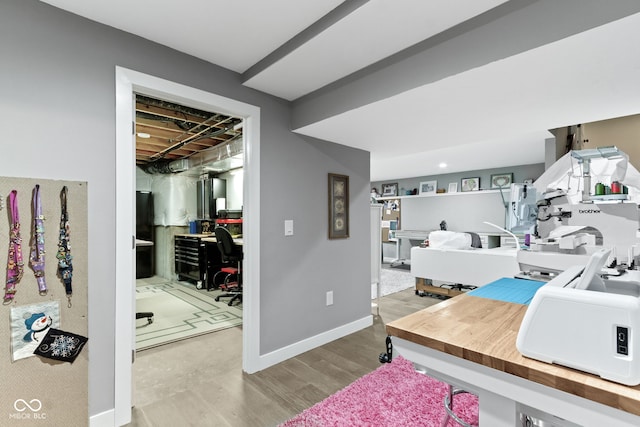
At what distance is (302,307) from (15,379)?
1.84 m

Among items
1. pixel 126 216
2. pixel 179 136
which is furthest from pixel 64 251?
pixel 179 136

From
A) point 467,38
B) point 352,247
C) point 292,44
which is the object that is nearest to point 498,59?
point 467,38

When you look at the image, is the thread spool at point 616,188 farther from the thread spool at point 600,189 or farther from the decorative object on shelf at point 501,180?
the decorative object on shelf at point 501,180

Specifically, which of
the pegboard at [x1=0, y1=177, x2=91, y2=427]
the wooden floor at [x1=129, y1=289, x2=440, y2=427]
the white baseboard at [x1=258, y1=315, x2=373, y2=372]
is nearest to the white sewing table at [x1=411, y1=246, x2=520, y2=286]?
the white baseboard at [x1=258, y1=315, x2=373, y2=372]

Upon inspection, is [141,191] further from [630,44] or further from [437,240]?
[630,44]

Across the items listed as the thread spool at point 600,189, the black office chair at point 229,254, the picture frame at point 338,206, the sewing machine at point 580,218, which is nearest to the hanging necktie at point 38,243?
the picture frame at point 338,206

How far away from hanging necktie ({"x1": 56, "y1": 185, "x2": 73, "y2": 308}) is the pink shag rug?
4.70 feet

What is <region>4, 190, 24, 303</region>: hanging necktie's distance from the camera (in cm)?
150

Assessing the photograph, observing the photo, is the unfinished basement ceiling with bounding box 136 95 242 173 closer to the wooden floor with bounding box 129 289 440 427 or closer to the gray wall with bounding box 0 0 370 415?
the gray wall with bounding box 0 0 370 415

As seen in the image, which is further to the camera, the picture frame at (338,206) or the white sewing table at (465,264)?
the white sewing table at (465,264)

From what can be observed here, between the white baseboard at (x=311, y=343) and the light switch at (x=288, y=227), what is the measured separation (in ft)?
3.20

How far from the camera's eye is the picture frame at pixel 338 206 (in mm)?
3041

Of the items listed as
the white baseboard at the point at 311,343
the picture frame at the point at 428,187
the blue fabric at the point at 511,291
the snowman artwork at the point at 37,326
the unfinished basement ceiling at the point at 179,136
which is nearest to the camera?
the blue fabric at the point at 511,291

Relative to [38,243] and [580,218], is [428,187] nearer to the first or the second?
[580,218]
